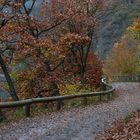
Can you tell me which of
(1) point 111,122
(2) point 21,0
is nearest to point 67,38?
(2) point 21,0

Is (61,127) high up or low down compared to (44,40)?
down

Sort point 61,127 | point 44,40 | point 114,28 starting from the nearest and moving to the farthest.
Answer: point 61,127
point 44,40
point 114,28

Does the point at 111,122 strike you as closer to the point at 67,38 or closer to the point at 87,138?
the point at 87,138

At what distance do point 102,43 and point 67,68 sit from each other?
103606mm

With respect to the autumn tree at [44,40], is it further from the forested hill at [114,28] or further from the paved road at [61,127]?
the forested hill at [114,28]

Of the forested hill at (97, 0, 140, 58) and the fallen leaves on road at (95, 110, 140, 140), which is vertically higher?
the forested hill at (97, 0, 140, 58)

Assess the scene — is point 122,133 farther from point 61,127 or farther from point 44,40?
point 44,40

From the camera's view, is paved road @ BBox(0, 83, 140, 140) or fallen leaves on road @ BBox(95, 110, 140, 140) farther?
paved road @ BBox(0, 83, 140, 140)

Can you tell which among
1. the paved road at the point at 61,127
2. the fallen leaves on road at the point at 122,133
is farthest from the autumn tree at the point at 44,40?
the fallen leaves on road at the point at 122,133

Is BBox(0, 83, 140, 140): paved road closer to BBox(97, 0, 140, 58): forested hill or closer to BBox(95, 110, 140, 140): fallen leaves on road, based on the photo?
BBox(95, 110, 140, 140): fallen leaves on road

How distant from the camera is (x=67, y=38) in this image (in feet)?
90.7

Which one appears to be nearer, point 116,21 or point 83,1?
point 83,1

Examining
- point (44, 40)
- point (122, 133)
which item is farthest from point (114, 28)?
point (122, 133)

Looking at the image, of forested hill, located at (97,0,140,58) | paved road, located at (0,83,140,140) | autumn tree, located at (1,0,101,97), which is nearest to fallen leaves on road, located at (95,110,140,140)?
paved road, located at (0,83,140,140)
